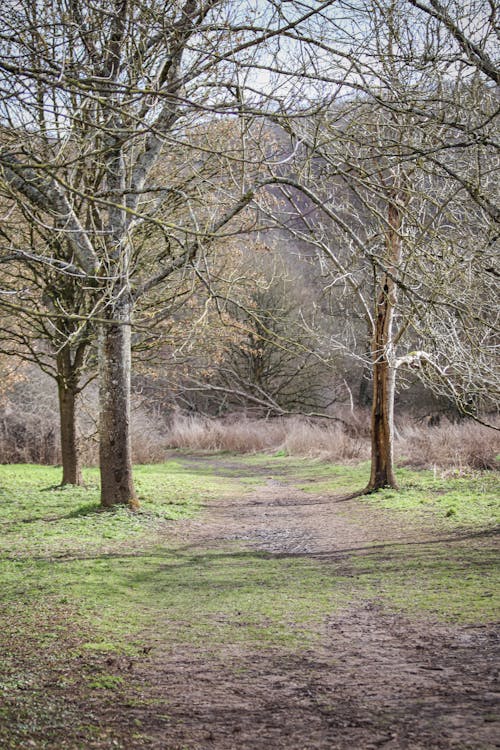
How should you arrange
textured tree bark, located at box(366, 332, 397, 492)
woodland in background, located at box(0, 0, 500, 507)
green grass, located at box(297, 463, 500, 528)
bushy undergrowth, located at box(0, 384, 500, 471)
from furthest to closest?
1. bushy undergrowth, located at box(0, 384, 500, 471)
2. textured tree bark, located at box(366, 332, 397, 492)
3. green grass, located at box(297, 463, 500, 528)
4. woodland in background, located at box(0, 0, 500, 507)

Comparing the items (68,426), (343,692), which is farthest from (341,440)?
(343,692)

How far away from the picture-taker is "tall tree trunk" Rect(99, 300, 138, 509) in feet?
29.0

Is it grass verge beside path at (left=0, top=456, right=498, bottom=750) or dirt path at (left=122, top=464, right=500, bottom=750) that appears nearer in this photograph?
dirt path at (left=122, top=464, right=500, bottom=750)

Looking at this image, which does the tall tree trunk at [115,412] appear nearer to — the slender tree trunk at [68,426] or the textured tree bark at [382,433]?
the slender tree trunk at [68,426]

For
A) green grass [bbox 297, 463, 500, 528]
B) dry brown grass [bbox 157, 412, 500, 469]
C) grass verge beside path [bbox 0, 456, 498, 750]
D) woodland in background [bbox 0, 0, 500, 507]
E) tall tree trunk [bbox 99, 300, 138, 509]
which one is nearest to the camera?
grass verge beside path [bbox 0, 456, 498, 750]

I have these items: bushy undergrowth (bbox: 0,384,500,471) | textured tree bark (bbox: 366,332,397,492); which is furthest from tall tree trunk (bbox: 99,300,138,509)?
textured tree bark (bbox: 366,332,397,492)

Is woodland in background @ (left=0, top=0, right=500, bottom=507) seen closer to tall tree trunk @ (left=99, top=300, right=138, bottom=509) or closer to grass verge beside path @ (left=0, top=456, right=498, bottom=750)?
tall tree trunk @ (left=99, top=300, right=138, bottom=509)

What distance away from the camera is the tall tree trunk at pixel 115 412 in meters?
8.83

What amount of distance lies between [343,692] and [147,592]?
2.46 meters

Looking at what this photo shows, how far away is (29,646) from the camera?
13.4ft

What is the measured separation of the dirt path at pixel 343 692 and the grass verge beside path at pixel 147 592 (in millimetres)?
189

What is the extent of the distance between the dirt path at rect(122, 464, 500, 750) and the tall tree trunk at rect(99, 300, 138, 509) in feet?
15.2

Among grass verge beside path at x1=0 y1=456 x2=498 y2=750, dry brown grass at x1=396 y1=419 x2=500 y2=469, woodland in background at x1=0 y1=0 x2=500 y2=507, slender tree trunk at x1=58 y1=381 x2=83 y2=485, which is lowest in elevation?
grass verge beside path at x1=0 y1=456 x2=498 y2=750

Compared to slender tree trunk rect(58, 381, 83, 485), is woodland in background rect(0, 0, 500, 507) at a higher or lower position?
higher
